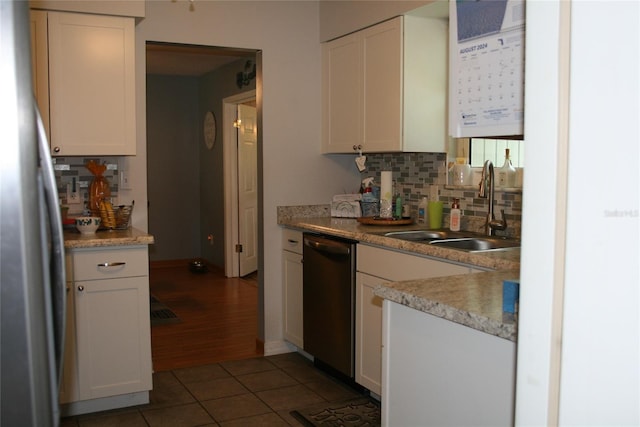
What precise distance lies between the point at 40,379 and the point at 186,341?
343 cm

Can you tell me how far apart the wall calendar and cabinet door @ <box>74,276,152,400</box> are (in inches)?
83.6

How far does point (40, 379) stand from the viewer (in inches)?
48.0

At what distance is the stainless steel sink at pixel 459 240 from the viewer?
10.3ft

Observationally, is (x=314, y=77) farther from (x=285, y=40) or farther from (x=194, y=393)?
(x=194, y=393)

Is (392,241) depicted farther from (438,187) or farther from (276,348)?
(276,348)

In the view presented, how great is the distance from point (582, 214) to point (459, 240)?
86.5 inches

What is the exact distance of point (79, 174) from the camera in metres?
3.75

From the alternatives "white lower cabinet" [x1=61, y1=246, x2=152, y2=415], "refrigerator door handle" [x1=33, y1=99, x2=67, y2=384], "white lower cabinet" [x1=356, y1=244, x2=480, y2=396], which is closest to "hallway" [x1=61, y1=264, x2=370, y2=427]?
"white lower cabinet" [x1=61, y1=246, x2=152, y2=415]

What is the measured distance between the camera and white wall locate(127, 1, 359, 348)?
13.6ft

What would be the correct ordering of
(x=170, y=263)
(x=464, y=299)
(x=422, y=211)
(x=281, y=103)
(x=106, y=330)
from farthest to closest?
1. (x=170, y=263)
2. (x=281, y=103)
3. (x=422, y=211)
4. (x=106, y=330)
5. (x=464, y=299)

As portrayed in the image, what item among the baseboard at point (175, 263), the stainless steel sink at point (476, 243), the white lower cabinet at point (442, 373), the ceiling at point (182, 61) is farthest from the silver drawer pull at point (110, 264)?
the baseboard at point (175, 263)

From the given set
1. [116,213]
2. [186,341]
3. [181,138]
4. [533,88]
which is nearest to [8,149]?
[533,88]

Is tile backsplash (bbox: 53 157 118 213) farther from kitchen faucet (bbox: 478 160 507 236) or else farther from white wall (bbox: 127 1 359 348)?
kitchen faucet (bbox: 478 160 507 236)

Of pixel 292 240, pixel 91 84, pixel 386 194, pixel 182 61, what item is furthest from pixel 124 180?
pixel 182 61
